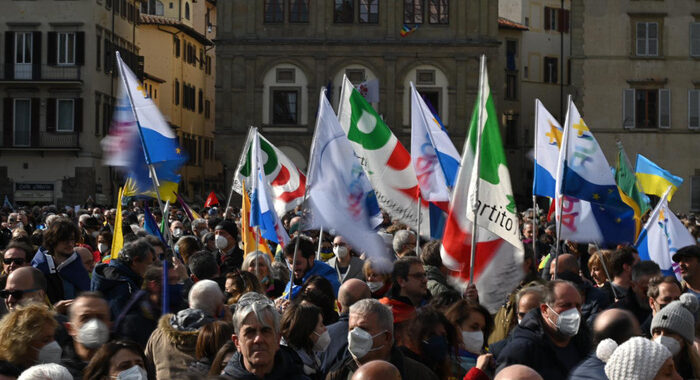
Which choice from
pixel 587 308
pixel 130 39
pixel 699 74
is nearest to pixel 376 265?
pixel 587 308

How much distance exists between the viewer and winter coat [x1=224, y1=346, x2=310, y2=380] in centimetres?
649

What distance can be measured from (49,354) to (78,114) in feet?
149

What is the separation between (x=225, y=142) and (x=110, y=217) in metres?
33.1

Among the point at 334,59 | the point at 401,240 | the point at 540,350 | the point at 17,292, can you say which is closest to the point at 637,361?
the point at 540,350

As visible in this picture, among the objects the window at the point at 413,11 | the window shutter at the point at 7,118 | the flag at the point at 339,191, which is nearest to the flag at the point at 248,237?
the flag at the point at 339,191

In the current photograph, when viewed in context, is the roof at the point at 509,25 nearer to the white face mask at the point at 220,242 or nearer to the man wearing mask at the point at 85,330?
the white face mask at the point at 220,242

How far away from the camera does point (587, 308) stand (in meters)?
9.70

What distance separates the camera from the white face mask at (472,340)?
25.1 feet

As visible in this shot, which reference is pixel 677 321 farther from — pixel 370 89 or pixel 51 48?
pixel 51 48

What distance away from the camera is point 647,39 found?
51.2 m

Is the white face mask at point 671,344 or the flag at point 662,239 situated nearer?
the white face mask at point 671,344

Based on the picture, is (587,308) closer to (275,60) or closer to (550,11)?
(275,60)

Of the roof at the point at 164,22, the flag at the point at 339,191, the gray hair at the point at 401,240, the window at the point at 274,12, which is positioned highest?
the roof at the point at 164,22

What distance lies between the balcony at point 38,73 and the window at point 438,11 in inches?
578
